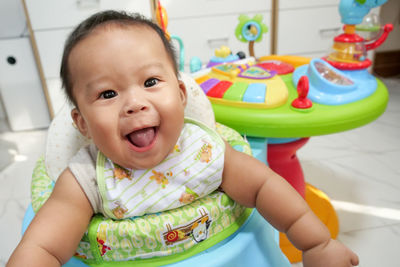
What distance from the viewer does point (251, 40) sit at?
990 mm

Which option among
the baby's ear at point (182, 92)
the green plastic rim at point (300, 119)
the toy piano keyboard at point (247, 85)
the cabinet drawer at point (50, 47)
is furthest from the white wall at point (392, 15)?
the baby's ear at point (182, 92)

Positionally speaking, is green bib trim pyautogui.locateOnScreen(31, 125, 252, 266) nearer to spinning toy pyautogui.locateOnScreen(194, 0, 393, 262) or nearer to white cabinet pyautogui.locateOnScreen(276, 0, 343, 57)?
spinning toy pyautogui.locateOnScreen(194, 0, 393, 262)

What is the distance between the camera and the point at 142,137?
17.6 inches

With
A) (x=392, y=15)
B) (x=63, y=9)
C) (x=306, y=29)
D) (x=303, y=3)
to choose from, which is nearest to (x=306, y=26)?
(x=306, y=29)

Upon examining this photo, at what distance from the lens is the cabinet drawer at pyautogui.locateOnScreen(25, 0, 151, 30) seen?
150 centimetres

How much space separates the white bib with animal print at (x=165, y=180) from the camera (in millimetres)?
472

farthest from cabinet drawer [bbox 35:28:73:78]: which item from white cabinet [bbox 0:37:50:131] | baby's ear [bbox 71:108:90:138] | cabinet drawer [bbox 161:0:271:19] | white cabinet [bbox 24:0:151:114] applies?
baby's ear [bbox 71:108:90:138]

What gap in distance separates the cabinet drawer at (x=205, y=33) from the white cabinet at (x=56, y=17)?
181 millimetres

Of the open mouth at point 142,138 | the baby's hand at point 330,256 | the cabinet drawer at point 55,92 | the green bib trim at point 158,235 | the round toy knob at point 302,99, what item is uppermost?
the open mouth at point 142,138

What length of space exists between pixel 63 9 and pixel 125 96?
1307 mm

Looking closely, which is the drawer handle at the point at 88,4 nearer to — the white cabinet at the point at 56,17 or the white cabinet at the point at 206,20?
the white cabinet at the point at 56,17

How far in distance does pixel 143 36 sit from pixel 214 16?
4.17ft

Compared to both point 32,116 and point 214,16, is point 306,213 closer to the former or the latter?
point 214,16

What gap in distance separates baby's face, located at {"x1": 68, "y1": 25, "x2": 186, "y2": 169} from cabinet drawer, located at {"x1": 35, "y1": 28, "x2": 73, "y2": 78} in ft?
4.03
